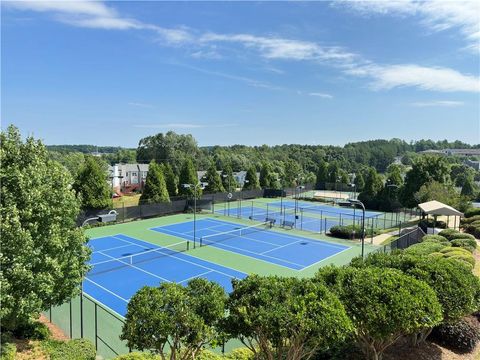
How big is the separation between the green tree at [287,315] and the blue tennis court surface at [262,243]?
1482 cm

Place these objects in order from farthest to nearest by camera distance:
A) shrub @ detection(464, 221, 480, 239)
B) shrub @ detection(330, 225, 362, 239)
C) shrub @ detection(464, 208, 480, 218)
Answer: shrub @ detection(464, 208, 480, 218), shrub @ detection(330, 225, 362, 239), shrub @ detection(464, 221, 480, 239)

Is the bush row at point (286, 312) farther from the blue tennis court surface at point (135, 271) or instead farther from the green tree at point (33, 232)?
the blue tennis court surface at point (135, 271)

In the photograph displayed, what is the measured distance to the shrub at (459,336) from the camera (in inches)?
392

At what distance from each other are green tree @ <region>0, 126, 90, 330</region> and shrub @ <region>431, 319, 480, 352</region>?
10875 millimetres

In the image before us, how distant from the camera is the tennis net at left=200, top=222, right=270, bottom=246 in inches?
1084

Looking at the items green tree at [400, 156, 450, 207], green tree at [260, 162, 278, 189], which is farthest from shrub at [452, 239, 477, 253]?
green tree at [260, 162, 278, 189]

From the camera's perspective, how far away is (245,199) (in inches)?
1976

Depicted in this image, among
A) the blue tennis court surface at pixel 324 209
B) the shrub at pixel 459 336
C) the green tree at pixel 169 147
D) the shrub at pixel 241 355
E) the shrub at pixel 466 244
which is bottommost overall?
the blue tennis court surface at pixel 324 209

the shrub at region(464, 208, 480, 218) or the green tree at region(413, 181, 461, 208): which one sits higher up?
the green tree at region(413, 181, 461, 208)

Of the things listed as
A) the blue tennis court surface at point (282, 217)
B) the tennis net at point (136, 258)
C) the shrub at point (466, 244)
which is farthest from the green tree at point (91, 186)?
the shrub at point (466, 244)

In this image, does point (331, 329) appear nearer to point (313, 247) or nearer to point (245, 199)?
point (313, 247)

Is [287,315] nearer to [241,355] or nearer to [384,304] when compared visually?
[384,304]

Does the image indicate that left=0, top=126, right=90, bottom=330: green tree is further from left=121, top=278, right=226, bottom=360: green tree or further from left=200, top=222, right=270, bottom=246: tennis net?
left=200, top=222, right=270, bottom=246: tennis net

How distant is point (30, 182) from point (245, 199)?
42162 millimetres
